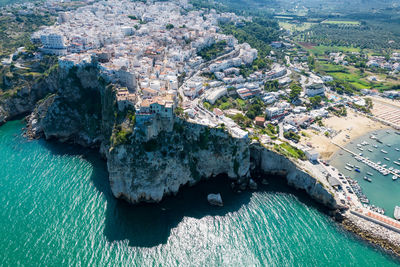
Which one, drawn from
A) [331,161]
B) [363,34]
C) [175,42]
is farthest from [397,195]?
[363,34]

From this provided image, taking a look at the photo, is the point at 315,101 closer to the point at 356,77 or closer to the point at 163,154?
the point at 356,77

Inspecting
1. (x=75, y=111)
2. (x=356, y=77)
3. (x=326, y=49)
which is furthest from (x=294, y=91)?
(x=326, y=49)

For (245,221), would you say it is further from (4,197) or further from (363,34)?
(363,34)

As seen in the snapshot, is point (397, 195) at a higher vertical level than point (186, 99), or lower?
lower

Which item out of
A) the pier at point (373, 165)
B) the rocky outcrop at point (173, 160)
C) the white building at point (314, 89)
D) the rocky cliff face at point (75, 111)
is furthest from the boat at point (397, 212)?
the rocky cliff face at point (75, 111)

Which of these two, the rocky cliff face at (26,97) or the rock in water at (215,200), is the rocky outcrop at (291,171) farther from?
the rocky cliff face at (26,97)

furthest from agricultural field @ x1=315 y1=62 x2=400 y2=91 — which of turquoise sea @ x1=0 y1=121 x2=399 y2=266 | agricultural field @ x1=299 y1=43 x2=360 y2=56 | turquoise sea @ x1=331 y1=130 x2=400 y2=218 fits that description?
turquoise sea @ x1=0 y1=121 x2=399 y2=266
